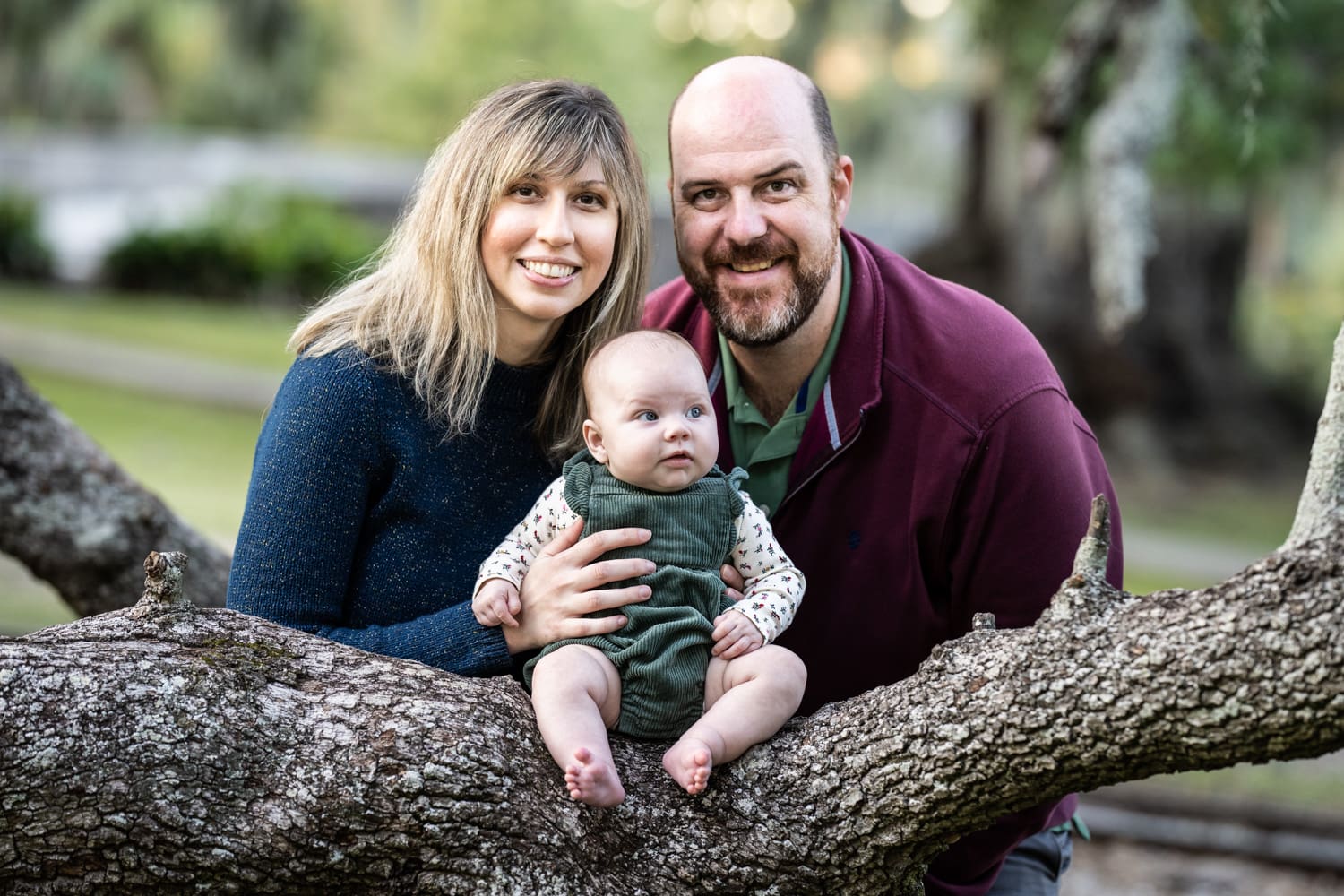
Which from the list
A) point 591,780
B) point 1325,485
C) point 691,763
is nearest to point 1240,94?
point 1325,485

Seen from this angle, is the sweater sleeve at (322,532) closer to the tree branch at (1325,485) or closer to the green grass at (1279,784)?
the tree branch at (1325,485)

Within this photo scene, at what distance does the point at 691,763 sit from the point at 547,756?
244 millimetres

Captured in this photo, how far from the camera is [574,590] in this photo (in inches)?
102

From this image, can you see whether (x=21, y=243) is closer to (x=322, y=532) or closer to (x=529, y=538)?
(x=322, y=532)

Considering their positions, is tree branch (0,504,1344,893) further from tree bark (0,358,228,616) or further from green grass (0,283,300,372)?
green grass (0,283,300,372)

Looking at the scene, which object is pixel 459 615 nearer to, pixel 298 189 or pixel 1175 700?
pixel 1175 700

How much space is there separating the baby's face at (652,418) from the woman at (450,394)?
0.14m

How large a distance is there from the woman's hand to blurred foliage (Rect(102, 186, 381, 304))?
58.4 feet

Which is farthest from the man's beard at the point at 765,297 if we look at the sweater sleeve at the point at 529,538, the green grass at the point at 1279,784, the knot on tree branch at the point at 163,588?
the green grass at the point at 1279,784

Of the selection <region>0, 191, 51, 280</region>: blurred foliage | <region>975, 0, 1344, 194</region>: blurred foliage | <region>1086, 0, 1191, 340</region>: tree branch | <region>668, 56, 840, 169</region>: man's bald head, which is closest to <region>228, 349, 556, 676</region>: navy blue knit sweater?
<region>668, 56, 840, 169</region>: man's bald head

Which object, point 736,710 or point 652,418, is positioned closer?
point 736,710

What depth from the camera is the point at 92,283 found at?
2062cm

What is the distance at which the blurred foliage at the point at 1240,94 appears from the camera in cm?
962

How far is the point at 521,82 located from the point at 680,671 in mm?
1379
